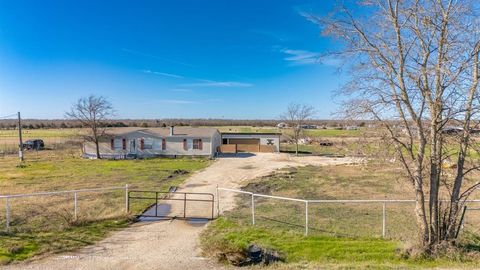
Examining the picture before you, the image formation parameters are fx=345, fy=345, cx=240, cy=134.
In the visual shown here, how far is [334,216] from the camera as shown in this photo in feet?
48.0

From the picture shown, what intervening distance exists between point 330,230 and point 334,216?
2513 mm

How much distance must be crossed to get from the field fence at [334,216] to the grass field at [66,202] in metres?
4.58

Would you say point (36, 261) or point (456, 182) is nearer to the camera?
point (36, 261)

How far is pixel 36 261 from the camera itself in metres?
8.51

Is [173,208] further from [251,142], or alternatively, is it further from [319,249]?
[251,142]

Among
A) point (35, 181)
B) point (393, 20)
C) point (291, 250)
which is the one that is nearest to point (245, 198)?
point (291, 250)

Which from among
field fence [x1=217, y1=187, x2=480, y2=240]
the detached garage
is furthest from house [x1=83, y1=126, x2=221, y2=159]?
field fence [x1=217, y1=187, x2=480, y2=240]

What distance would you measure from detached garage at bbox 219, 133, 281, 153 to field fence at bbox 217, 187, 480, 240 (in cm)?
2883

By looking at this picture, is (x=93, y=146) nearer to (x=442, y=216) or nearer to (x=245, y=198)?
(x=245, y=198)

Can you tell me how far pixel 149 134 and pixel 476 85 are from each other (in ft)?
116

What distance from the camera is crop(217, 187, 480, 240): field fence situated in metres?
11.7

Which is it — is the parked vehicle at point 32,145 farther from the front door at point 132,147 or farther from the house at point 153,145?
the front door at point 132,147

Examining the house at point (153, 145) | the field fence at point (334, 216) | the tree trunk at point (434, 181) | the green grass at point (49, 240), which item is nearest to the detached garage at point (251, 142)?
the house at point (153, 145)

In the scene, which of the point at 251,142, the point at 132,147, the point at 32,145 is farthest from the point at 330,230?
the point at 32,145
